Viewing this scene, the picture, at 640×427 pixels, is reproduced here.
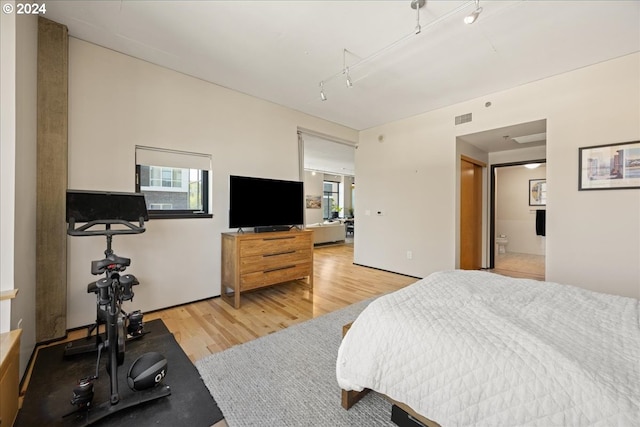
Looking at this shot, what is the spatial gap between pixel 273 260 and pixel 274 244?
0.68 feet

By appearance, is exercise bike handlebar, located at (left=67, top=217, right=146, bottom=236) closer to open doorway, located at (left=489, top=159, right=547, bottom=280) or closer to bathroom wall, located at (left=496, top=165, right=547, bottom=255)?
open doorway, located at (left=489, top=159, right=547, bottom=280)

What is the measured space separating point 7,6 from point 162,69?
1.40 meters

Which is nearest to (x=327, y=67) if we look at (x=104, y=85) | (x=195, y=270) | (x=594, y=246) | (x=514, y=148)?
(x=104, y=85)

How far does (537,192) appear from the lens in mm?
6410

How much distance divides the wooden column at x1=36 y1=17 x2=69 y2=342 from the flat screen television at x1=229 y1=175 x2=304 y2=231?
4.96ft

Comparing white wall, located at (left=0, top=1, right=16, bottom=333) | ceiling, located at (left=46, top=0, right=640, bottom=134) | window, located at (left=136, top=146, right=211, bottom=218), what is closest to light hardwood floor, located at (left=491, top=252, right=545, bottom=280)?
ceiling, located at (left=46, top=0, right=640, bottom=134)

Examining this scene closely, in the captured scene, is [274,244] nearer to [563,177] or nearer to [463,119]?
[463,119]

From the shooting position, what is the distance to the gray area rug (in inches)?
55.9

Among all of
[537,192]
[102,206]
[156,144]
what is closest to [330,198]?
[537,192]

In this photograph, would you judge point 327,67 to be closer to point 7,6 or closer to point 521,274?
point 7,6

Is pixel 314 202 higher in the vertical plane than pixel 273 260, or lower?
higher

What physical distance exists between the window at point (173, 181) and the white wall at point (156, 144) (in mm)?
95

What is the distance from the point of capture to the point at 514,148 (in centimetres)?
463

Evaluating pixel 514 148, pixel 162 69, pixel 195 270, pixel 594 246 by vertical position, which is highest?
pixel 162 69
